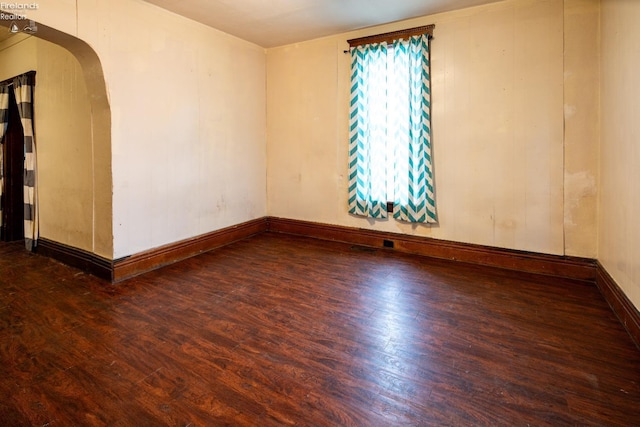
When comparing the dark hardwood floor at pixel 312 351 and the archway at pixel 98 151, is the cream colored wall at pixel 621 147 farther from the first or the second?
the archway at pixel 98 151

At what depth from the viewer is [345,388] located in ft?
5.57

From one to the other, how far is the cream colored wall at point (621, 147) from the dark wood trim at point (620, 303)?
0.05m

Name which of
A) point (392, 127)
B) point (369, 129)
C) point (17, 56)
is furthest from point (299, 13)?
point (17, 56)

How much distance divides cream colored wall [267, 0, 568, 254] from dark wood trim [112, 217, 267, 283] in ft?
5.04

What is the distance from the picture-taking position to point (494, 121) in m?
3.51

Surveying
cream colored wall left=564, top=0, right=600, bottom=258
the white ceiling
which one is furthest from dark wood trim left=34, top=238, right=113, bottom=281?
cream colored wall left=564, top=0, right=600, bottom=258

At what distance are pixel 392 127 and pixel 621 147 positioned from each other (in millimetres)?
2126

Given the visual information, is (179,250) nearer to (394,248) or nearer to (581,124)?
(394,248)

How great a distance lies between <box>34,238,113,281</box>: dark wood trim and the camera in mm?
3219

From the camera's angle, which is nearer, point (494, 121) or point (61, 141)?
point (494, 121)

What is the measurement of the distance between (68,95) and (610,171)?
5.19m

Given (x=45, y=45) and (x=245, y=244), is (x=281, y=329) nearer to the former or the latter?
(x=245, y=244)

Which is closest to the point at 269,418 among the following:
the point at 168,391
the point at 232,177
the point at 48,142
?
the point at 168,391

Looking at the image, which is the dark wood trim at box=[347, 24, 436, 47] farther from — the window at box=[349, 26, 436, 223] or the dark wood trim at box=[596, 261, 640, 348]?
the dark wood trim at box=[596, 261, 640, 348]
